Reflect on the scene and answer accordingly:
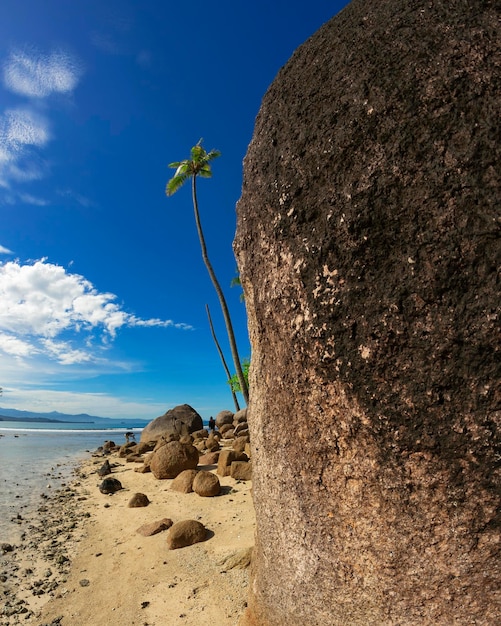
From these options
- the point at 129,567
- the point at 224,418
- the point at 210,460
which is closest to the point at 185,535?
the point at 129,567

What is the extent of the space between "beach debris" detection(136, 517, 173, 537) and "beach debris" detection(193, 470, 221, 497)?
1.06 m

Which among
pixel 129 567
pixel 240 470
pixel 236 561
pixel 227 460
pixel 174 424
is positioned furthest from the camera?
pixel 174 424

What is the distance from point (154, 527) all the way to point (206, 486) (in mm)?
1285

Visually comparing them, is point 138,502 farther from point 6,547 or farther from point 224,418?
point 224,418

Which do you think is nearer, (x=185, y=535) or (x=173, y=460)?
(x=185, y=535)

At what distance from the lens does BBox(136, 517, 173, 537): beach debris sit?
4798 millimetres

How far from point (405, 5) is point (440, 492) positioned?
7.10 feet

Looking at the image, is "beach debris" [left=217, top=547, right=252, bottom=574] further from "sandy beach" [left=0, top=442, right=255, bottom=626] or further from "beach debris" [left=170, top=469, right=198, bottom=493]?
"beach debris" [left=170, top=469, right=198, bottom=493]

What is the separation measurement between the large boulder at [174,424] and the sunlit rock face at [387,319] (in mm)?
13612

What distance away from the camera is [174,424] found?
15664 mm

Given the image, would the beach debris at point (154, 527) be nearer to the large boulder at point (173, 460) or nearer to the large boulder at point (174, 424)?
the large boulder at point (173, 460)

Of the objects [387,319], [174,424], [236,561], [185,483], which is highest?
[387,319]

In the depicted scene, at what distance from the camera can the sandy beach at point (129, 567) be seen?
3.20m

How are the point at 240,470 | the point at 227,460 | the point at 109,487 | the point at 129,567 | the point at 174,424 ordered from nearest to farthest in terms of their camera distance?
the point at 129,567 → the point at 240,470 → the point at 227,460 → the point at 109,487 → the point at 174,424
